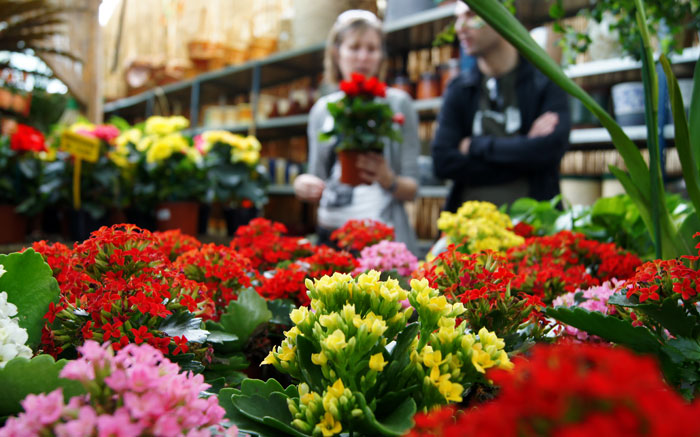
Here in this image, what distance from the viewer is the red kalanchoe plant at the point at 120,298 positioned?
1.34ft

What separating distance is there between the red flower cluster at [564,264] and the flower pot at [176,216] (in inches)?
62.8

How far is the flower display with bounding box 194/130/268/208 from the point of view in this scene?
7.52ft

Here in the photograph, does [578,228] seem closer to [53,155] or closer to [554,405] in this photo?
[554,405]

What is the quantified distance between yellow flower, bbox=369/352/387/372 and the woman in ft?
4.78

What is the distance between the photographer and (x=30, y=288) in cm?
45

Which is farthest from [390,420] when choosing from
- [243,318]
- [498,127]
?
[498,127]

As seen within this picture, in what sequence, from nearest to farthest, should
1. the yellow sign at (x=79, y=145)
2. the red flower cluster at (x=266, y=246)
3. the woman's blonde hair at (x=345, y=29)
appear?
the red flower cluster at (x=266, y=246) → the yellow sign at (x=79, y=145) → the woman's blonde hair at (x=345, y=29)

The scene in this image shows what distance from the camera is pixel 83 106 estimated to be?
292cm

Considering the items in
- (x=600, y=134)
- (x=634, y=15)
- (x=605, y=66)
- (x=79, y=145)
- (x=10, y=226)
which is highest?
(x=605, y=66)

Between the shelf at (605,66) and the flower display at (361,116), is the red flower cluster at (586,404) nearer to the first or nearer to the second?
the flower display at (361,116)

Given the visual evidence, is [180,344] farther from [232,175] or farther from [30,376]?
[232,175]

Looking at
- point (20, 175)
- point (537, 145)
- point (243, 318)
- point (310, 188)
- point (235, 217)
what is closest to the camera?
point (243, 318)

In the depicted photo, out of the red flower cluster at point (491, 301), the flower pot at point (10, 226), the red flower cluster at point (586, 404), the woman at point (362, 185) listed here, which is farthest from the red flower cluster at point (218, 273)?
the flower pot at point (10, 226)

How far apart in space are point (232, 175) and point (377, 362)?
2.06 m
